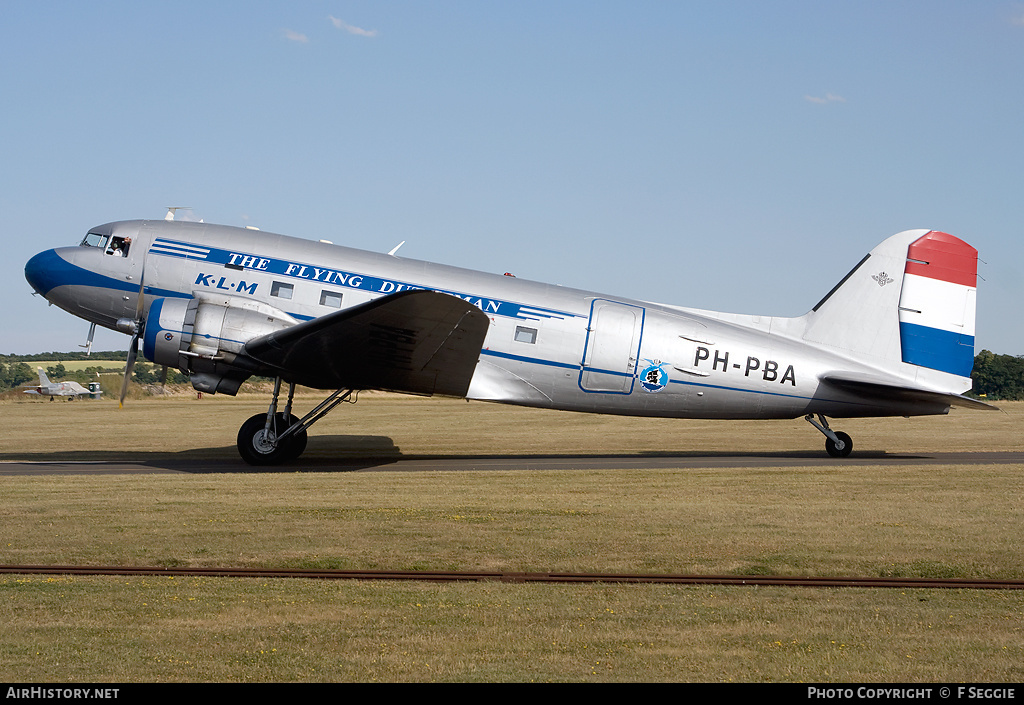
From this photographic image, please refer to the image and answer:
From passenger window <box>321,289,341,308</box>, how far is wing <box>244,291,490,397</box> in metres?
1.25

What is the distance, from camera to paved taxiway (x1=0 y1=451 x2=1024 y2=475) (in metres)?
15.2

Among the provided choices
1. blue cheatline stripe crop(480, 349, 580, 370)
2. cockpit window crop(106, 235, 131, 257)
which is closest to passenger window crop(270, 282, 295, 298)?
cockpit window crop(106, 235, 131, 257)

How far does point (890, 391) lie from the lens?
16.3 meters

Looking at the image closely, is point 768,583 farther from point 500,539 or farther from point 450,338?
point 450,338

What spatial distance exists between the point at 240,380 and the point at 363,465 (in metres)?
2.78

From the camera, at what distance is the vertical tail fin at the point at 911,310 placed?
659 inches

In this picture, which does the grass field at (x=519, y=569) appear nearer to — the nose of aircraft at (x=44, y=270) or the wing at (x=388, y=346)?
the wing at (x=388, y=346)

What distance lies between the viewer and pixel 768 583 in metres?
7.34

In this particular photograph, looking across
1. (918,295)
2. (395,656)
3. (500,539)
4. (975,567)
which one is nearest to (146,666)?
(395,656)

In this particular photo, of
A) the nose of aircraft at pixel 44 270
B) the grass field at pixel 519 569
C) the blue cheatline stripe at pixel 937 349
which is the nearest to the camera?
the grass field at pixel 519 569

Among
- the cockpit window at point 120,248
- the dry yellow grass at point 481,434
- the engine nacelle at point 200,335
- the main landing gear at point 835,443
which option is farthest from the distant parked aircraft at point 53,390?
the main landing gear at point 835,443

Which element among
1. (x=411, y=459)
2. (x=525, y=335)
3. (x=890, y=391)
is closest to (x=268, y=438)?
(x=411, y=459)

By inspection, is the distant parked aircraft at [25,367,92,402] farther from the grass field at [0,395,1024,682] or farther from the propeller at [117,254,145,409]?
the grass field at [0,395,1024,682]

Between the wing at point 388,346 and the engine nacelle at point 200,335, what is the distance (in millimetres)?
401
